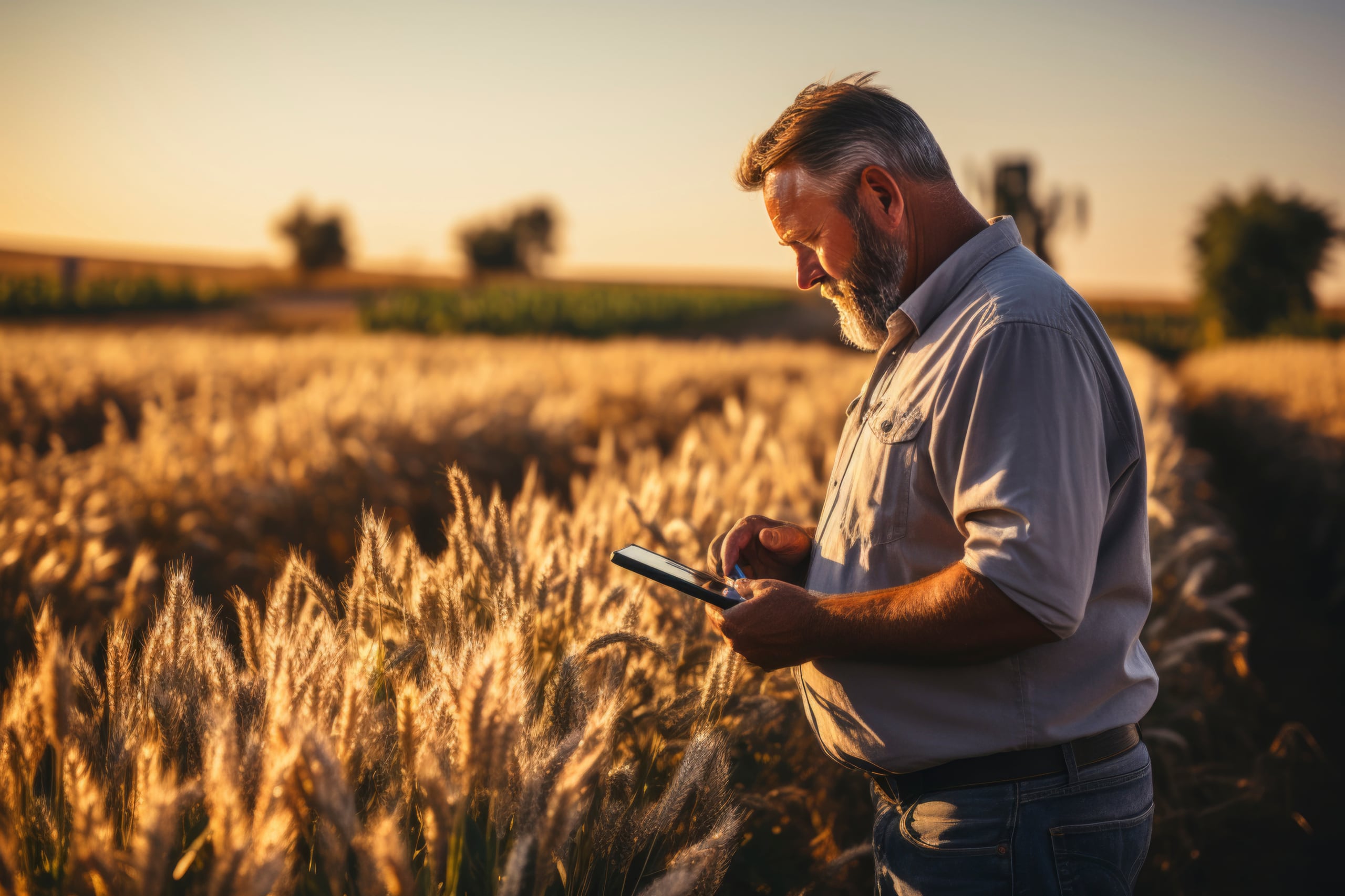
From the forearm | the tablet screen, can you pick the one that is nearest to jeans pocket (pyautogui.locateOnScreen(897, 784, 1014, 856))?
the forearm

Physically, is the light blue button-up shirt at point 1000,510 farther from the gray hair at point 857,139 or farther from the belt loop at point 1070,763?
the gray hair at point 857,139

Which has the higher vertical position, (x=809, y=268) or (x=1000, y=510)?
(x=809, y=268)

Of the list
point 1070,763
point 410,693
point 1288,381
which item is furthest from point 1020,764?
point 1288,381

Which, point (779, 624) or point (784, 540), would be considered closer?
point (779, 624)

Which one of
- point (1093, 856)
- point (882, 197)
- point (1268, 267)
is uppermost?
point (1268, 267)

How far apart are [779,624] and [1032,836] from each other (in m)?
0.56

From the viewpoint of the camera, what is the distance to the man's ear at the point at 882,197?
151 cm

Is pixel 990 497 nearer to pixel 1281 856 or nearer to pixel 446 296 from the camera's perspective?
pixel 1281 856

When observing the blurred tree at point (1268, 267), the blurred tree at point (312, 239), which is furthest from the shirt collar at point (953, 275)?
the blurred tree at point (312, 239)

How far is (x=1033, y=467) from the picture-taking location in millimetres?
1188

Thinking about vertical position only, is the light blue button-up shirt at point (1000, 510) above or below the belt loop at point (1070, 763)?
above

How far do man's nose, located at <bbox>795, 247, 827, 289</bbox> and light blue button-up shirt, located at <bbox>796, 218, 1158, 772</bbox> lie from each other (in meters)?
0.21

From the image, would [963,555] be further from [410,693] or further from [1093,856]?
[410,693]

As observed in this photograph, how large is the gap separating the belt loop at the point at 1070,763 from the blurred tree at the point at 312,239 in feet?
269
